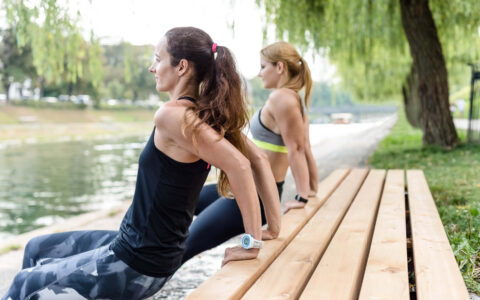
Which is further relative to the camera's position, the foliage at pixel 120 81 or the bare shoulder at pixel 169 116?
the foliage at pixel 120 81

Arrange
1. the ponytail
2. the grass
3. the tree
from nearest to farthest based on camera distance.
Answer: the ponytail → the grass → the tree

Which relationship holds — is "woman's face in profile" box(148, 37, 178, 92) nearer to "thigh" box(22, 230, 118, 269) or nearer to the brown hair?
the brown hair

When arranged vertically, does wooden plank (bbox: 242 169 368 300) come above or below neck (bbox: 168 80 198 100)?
below

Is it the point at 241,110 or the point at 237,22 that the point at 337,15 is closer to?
the point at 237,22

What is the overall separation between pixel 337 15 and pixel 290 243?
774 cm

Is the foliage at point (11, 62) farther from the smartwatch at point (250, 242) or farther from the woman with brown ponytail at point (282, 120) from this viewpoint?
the smartwatch at point (250, 242)

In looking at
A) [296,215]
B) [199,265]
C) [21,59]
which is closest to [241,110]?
[296,215]

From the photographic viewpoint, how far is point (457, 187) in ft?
18.9

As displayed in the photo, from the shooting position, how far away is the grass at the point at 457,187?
2871 millimetres

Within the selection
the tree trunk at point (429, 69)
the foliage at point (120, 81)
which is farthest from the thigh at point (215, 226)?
the foliage at point (120, 81)

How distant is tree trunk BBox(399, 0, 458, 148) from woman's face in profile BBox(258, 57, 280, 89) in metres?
7.17

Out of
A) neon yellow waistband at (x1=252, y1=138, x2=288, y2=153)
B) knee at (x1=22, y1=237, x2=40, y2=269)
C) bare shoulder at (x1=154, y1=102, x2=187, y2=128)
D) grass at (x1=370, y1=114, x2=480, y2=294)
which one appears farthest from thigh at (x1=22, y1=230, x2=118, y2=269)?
grass at (x1=370, y1=114, x2=480, y2=294)

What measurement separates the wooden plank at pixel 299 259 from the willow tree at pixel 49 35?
4249 millimetres

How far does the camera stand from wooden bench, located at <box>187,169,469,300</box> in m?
1.74
